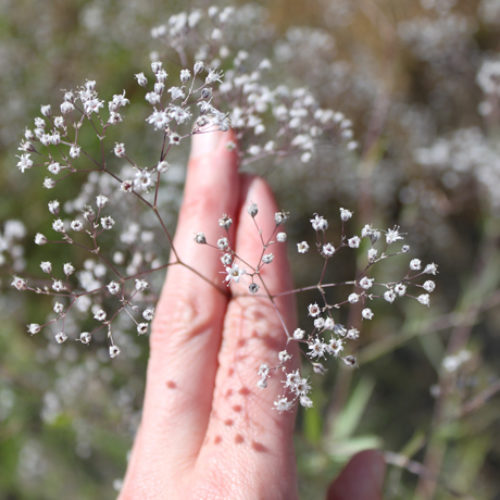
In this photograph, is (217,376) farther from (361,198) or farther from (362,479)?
(361,198)

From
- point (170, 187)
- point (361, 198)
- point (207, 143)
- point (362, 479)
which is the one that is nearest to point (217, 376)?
point (362, 479)

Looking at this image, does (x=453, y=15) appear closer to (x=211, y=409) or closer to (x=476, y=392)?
(x=476, y=392)

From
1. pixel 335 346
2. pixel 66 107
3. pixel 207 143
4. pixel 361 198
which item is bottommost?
pixel 335 346

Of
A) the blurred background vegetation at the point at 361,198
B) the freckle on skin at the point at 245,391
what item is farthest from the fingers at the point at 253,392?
the blurred background vegetation at the point at 361,198

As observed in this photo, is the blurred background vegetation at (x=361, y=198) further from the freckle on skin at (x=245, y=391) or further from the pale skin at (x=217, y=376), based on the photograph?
the freckle on skin at (x=245, y=391)

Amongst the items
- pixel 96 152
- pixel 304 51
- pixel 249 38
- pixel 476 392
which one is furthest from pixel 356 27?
pixel 476 392

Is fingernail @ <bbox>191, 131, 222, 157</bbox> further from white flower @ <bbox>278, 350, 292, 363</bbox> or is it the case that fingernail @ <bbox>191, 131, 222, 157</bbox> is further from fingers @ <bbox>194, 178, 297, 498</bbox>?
white flower @ <bbox>278, 350, 292, 363</bbox>
